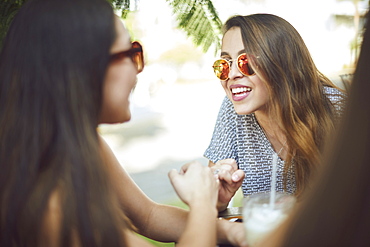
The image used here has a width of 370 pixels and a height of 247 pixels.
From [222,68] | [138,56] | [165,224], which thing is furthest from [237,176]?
[222,68]

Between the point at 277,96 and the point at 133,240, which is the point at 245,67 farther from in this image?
the point at 133,240

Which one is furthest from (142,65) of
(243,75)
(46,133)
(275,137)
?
(275,137)

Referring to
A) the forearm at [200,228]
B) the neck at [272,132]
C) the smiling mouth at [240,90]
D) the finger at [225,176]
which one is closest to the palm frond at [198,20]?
the smiling mouth at [240,90]

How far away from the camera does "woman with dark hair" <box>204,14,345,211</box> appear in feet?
7.28

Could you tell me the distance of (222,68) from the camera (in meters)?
2.29

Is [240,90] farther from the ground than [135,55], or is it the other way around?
[135,55]

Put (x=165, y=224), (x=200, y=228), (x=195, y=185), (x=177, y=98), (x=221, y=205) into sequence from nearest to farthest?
(x=200, y=228) → (x=195, y=185) → (x=165, y=224) → (x=221, y=205) → (x=177, y=98)

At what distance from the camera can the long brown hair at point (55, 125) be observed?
3.57ft

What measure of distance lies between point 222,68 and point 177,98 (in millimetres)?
6555

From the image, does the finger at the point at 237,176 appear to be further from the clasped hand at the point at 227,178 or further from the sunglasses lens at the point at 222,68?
the sunglasses lens at the point at 222,68

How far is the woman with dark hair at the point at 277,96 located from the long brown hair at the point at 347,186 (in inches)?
Result: 55.6

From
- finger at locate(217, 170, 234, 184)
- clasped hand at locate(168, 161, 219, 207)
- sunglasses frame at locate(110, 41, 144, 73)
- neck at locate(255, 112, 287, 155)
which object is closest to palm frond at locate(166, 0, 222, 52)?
neck at locate(255, 112, 287, 155)

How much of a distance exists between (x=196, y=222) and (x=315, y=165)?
110cm

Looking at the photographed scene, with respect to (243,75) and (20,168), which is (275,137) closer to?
(243,75)
